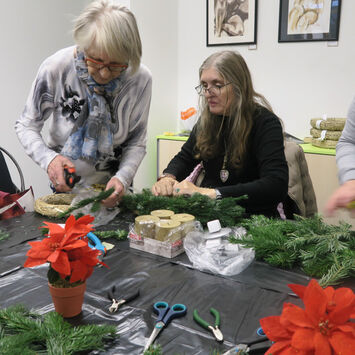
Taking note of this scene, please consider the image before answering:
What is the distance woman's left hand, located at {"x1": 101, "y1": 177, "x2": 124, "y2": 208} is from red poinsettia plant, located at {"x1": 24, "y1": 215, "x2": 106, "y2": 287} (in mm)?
660

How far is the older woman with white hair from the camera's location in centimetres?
150

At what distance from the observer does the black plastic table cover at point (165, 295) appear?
812 mm

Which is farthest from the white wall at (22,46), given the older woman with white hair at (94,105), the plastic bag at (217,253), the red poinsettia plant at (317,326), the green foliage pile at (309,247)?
the red poinsettia plant at (317,326)

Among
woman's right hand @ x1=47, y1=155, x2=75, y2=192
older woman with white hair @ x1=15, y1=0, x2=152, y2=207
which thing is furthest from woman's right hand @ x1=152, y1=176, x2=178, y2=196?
woman's right hand @ x1=47, y1=155, x2=75, y2=192

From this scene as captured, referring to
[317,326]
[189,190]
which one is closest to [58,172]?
[189,190]

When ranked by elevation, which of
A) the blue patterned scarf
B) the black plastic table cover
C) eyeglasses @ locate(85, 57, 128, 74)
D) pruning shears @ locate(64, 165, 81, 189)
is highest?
eyeglasses @ locate(85, 57, 128, 74)

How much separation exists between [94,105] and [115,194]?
18.2 inches

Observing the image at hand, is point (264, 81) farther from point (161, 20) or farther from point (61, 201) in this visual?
point (61, 201)

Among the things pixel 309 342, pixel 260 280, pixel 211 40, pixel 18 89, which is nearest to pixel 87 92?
pixel 260 280

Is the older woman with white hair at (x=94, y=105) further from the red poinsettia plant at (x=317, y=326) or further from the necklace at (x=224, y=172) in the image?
the red poinsettia plant at (x=317, y=326)

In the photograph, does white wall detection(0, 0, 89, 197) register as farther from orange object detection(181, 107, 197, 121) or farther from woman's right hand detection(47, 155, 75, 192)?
woman's right hand detection(47, 155, 75, 192)

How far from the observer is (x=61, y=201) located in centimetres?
172

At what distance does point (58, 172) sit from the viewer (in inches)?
62.6

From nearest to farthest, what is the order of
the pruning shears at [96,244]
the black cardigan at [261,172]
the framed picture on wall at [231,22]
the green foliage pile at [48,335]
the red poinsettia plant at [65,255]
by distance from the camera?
the green foliage pile at [48,335], the red poinsettia plant at [65,255], the pruning shears at [96,244], the black cardigan at [261,172], the framed picture on wall at [231,22]
